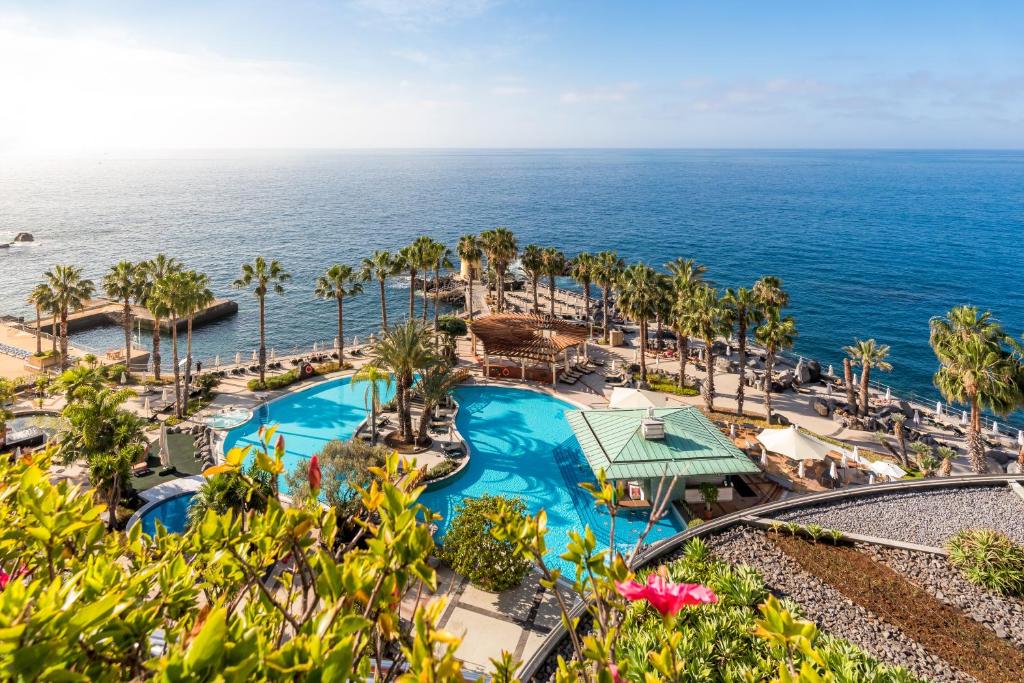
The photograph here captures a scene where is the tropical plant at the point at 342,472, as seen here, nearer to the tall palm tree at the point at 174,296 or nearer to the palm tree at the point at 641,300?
the tall palm tree at the point at 174,296

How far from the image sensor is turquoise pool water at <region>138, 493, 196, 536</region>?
22766mm

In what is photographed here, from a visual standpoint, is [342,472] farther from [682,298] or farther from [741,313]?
[741,313]

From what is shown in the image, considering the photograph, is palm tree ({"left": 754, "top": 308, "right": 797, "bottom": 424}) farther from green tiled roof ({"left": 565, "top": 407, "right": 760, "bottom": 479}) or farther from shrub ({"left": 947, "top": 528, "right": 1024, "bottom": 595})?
shrub ({"left": 947, "top": 528, "right": 1024, "bottom": 595})

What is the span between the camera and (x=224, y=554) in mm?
4027

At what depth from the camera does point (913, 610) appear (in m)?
13.9

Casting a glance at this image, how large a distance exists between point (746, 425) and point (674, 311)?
955 cm

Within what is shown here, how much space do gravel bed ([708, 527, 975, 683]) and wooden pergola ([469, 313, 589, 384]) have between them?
22.7 meters

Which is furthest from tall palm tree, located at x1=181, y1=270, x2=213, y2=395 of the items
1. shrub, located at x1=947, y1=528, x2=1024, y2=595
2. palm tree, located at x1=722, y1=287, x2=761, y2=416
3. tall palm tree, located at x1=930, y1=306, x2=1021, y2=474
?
tall palm tree, located at x1=930, y1=306, x2=1021, y2=474

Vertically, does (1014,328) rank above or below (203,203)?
below

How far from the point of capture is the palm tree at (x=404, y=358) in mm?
30234

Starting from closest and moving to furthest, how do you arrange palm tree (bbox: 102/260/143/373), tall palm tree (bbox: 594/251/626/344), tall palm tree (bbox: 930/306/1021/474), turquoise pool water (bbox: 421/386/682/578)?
turquoise pool water (bbox: 421/386/682/578) < tall palm tree (bbox: 930/306/1021/474) < palm tree (bbox: 102/260/143/373) < tall palm tree (bbox: 594/251/626/344)

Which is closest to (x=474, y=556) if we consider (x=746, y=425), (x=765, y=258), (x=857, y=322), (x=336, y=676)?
(x=336, y=676)

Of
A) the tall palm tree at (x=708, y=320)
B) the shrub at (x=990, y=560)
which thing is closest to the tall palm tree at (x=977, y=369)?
the tall palm tree at (x=708, y=320)

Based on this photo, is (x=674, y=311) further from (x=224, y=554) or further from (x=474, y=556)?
(x=224, y=554)
